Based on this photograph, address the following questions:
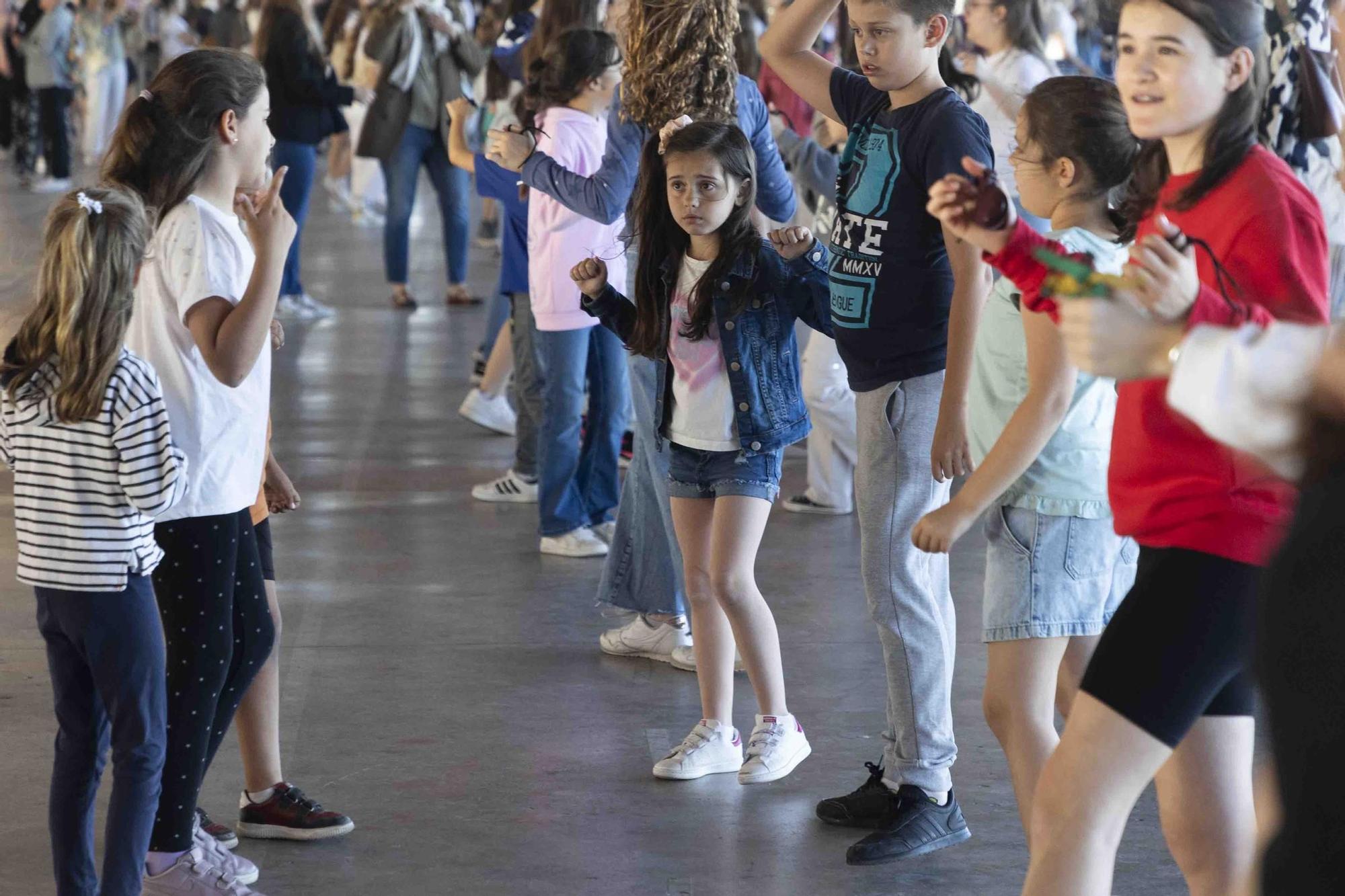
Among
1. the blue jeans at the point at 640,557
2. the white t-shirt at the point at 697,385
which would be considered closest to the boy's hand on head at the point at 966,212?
the white t-shirt at the point at 697,385

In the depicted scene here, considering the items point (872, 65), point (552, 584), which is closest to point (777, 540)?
point (552, 584)

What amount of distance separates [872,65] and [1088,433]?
2.86 feet

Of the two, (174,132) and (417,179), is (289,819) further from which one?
(417,179)

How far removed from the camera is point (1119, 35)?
7.76 feet

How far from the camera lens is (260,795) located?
3.53 metres

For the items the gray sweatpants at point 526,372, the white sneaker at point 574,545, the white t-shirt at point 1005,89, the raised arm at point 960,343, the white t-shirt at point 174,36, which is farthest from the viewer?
the white t-shirt at point 174,36

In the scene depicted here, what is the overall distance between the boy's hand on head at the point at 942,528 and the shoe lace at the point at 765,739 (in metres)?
1.14

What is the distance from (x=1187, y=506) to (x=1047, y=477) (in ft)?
2.29

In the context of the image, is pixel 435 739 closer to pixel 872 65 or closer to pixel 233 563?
pixel 233 563

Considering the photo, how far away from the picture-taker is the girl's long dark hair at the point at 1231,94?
2279 millimetres

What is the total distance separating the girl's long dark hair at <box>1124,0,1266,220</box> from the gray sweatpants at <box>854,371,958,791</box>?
43.2 inches

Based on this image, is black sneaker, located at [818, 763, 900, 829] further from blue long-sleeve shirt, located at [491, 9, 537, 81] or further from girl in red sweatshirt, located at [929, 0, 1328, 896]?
blue long-sleeve shirt, located at [491, 9, 537, 81]

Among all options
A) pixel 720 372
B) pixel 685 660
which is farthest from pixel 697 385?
pixel 685 660

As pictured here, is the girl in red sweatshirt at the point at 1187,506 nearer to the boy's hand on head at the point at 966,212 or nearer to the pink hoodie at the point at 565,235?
the boy's hand on head at the point at 966,212
